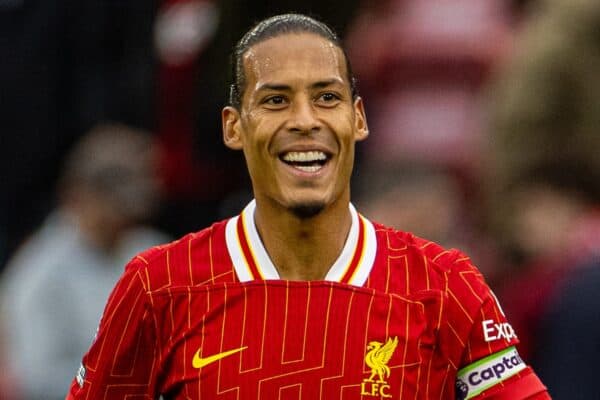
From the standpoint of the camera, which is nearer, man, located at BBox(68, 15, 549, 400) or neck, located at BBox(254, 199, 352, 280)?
man, located at BBox(68, 15, 549, 400)

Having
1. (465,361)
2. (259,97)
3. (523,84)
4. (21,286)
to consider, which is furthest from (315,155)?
(21,286)

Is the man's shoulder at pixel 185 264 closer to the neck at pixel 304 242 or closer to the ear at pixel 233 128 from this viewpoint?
the neck at pixel 304 242

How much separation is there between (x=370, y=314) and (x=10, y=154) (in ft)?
15.8

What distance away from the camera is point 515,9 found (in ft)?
28.5

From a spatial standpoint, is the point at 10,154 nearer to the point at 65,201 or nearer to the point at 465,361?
the point at 65,201

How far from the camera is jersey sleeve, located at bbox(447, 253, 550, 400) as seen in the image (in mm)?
4406

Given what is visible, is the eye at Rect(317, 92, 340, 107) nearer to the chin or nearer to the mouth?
the mouth

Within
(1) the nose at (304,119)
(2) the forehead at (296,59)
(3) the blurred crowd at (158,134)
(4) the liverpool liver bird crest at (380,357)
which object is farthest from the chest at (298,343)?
(3) the blurred crowd at (158,134)

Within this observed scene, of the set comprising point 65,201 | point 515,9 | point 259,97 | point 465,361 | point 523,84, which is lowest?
point 465,361

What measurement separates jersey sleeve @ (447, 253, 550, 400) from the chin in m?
0.39

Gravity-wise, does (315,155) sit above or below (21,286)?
below

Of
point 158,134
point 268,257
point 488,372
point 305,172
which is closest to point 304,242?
point 268,257

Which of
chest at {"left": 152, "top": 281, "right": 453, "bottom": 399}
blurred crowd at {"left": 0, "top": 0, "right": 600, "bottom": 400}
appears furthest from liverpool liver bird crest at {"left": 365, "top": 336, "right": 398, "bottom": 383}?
blurred crowd at {"left": 0, "top": 0, "right": 600, "bottom": 400}

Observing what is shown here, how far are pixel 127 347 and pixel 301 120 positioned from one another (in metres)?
0.72
